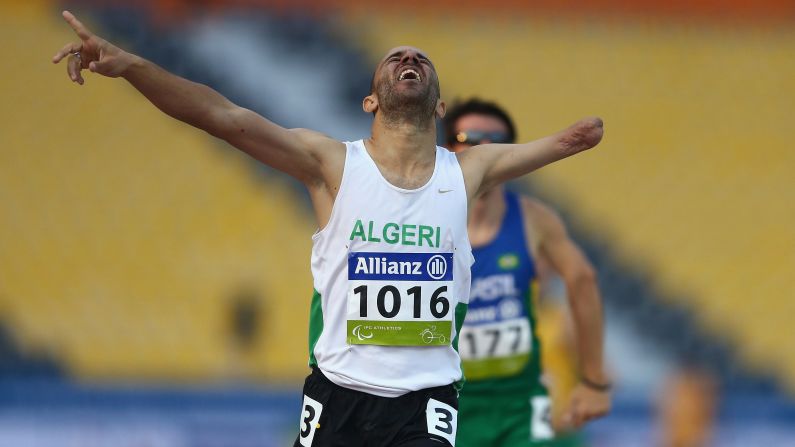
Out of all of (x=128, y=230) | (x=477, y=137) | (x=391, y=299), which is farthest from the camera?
(x=128, y=230)

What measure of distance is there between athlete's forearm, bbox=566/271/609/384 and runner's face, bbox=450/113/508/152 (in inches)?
31.8

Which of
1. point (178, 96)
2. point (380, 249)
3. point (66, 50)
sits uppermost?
point (66, 50)

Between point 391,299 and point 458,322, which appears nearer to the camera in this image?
point 391,299

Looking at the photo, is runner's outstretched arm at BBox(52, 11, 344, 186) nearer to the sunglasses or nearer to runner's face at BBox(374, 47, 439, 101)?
runner's face at BBox(374, 47, 439, 101)

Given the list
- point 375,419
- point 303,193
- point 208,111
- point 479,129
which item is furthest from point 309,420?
point 303,193

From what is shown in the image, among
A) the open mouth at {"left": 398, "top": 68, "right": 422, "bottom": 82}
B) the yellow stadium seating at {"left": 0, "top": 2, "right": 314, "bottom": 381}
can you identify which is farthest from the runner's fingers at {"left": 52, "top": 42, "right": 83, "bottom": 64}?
the yellow stadium seating at {"left": 0, "top": 2, "right": 314, "bottom": 381}

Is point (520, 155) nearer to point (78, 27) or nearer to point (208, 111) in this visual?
point (208, 111)

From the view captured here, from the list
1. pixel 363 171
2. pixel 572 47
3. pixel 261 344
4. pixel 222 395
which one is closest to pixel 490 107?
pixel 363 171

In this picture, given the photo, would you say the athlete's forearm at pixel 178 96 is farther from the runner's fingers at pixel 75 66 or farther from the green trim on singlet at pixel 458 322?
the green trim on singlet at pixel 458 322

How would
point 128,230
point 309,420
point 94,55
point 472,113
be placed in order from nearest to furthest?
point 94,55, point 309,420, point 472,113, point 128,230

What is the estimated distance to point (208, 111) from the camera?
4090 mm

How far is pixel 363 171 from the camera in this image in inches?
168

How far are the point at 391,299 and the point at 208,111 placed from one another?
896 millimetres

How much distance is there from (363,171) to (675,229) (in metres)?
8.40
